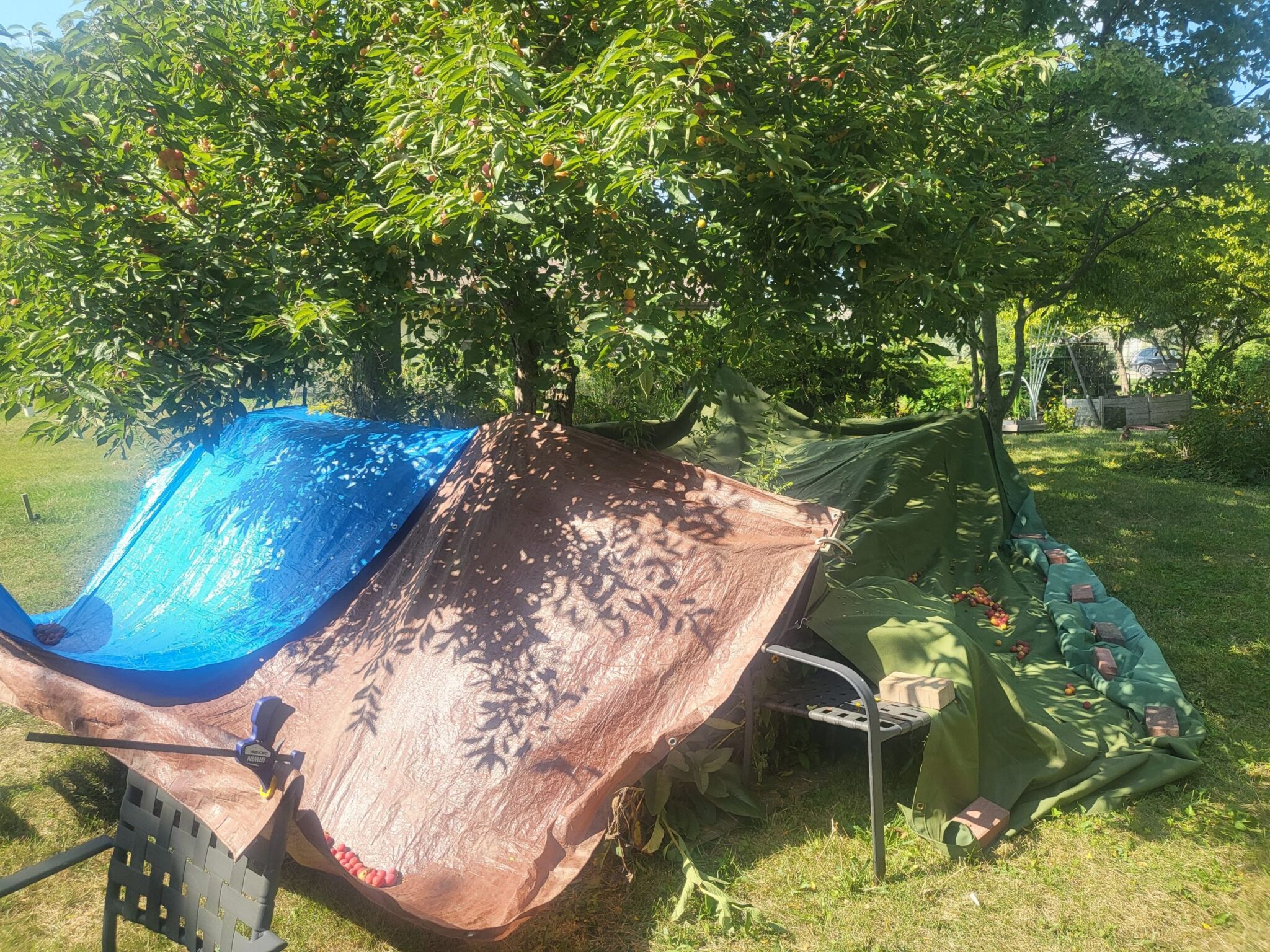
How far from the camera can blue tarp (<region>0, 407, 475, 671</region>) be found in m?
4.55

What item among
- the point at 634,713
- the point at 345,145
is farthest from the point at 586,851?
the point at 345,145

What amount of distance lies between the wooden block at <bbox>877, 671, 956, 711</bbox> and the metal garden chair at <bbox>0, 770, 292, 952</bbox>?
2712 mm

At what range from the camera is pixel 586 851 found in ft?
10.4

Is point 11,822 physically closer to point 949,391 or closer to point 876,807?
point 876,807

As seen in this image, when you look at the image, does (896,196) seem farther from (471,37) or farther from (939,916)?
(939,916)

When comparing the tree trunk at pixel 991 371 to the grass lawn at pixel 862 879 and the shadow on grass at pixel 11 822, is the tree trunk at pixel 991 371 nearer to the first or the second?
the grass lawn at pixel 862 879

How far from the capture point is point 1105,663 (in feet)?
16.9

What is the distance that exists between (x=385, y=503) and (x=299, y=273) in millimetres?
1251

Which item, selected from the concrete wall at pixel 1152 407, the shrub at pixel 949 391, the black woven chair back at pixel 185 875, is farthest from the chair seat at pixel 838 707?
the concrete wall at pixel 1152 407

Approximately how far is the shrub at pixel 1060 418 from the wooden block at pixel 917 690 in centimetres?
1624

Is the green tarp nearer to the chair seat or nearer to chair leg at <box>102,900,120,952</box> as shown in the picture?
the chair seat

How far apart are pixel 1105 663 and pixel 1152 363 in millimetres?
24017

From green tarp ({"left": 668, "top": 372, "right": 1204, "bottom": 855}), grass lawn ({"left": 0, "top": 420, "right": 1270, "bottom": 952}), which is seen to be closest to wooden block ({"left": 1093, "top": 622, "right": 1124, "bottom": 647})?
green tarp ({"left": 668, "top": 372, "right": 1204, "bottom": 855})

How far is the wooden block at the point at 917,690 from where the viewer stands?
3.82m
